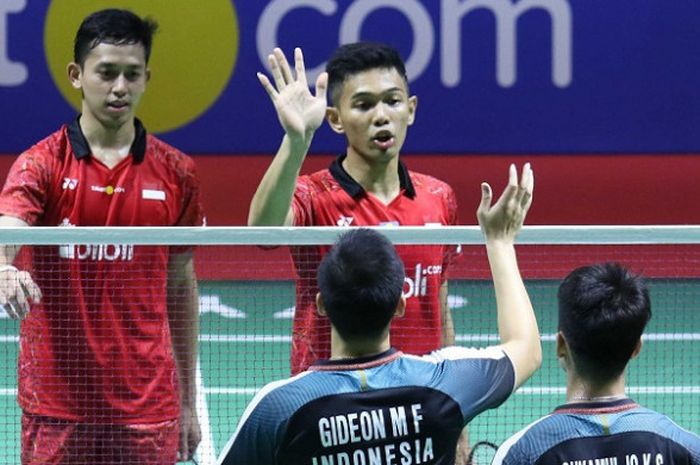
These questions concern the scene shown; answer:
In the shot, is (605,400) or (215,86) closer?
(605,400)

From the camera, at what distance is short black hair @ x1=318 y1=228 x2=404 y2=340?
3.35 metres

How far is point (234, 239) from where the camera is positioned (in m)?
4.62

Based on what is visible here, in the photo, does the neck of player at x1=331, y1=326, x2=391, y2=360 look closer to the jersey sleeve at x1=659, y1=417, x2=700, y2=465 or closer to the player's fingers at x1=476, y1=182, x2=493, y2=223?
the player's fingers at x1=476, y1=182, x2=493, y2=223

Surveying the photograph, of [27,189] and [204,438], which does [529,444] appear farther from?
[204,438]

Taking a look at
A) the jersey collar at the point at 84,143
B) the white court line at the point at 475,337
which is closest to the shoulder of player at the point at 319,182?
the jersey collar at the point at 84,143

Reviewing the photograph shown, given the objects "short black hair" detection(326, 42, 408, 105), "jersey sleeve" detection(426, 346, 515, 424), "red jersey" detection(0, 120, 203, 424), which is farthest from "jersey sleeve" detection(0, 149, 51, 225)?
"jersey sleeve" detection(426, 346, 515, 424)

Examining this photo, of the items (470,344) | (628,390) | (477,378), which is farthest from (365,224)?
(470,344)

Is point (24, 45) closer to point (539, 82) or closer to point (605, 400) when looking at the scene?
point (539, 82)

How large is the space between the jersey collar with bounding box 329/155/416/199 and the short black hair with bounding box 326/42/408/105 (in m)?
0.28

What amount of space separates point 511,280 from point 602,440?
46cm

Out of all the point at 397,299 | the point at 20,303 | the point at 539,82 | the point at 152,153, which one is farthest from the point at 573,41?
the point at 397,299

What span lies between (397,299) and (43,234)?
1.58 m

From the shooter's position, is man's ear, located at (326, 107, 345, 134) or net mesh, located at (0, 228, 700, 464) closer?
net mesh, located at (0, 228, 700, 464)

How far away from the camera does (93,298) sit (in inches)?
190
